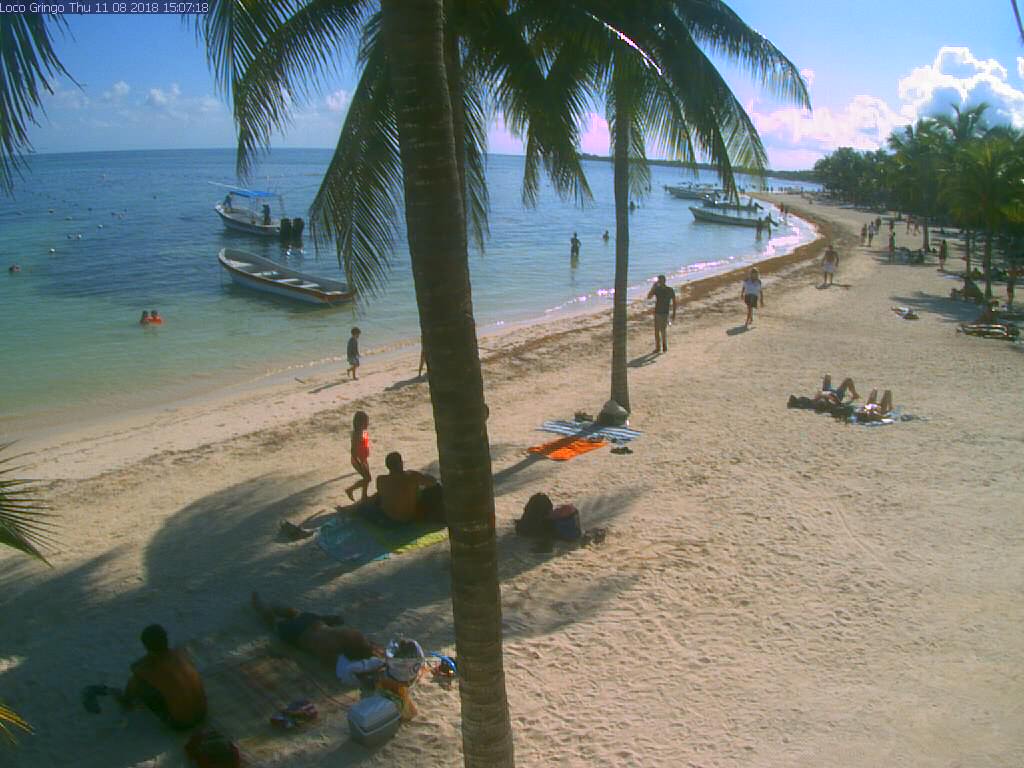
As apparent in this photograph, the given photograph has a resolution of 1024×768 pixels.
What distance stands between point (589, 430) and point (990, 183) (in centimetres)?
1671

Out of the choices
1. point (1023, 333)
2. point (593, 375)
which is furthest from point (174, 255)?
point (1023, 333)

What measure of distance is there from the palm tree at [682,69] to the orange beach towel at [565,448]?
13.0 ft

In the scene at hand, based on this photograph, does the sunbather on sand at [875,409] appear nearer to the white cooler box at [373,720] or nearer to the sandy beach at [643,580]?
the sandy beach at [643,580]

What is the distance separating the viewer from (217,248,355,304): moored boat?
84.4 ft

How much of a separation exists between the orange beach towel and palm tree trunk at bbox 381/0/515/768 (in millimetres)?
7115

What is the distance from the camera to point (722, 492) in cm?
913

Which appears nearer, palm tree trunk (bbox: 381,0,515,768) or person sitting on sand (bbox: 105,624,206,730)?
palm tree trunk (bbox: 381,0,515,768)

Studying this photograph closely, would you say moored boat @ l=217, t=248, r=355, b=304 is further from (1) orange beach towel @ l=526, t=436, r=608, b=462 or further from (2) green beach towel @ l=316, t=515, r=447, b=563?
(2) green beach towel @ l=316, t=515, r=447, b=563

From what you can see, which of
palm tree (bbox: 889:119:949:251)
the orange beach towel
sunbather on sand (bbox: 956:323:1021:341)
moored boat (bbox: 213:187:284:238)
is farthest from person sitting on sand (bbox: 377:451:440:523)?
moored boat (bbox: 213:187:284:238)

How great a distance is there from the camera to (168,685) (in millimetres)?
5098

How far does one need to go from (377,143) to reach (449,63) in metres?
0.93

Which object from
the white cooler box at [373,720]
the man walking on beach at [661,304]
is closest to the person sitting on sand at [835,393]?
the man walking on beach at [661,304]

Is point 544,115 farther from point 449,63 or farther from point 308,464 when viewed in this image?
point 308,464

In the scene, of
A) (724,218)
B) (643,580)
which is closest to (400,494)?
(643,580)
